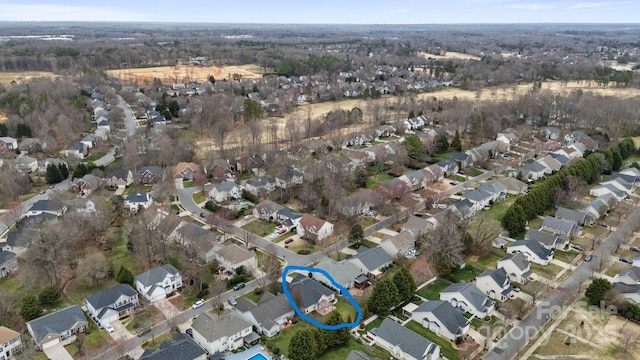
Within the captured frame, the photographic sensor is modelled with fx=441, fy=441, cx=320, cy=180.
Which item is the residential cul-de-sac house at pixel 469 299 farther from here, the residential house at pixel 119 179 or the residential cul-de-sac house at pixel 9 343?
the residential house at pixel 119 179

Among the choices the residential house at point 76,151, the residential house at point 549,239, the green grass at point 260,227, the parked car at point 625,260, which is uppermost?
the residential house at point 76,151

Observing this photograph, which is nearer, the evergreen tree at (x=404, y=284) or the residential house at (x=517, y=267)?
the evergreen tree at (x=404, y=284)

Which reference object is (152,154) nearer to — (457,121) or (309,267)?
(309,267)

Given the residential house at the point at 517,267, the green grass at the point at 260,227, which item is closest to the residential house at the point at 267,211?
the green grass at the point at 260,227

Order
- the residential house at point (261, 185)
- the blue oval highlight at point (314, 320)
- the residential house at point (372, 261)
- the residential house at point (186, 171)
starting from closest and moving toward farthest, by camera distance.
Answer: the blue oval highlight at point (314, 320), the residential house at point (372, 261), the residential house at point (261, 185), the residential house at point (186, 171)

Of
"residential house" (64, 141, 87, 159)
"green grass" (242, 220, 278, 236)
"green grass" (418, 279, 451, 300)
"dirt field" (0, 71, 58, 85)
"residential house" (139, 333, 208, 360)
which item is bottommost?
"green grass" (418, 279, 451, 300)

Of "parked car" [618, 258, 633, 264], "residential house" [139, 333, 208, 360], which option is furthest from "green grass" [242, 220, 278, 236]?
"parked car" [618, 258, 633, 264]

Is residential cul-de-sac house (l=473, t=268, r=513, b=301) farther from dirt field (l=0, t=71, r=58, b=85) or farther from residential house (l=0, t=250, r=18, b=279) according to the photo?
dirt field (l=0, t=71, r=58, b=85)
